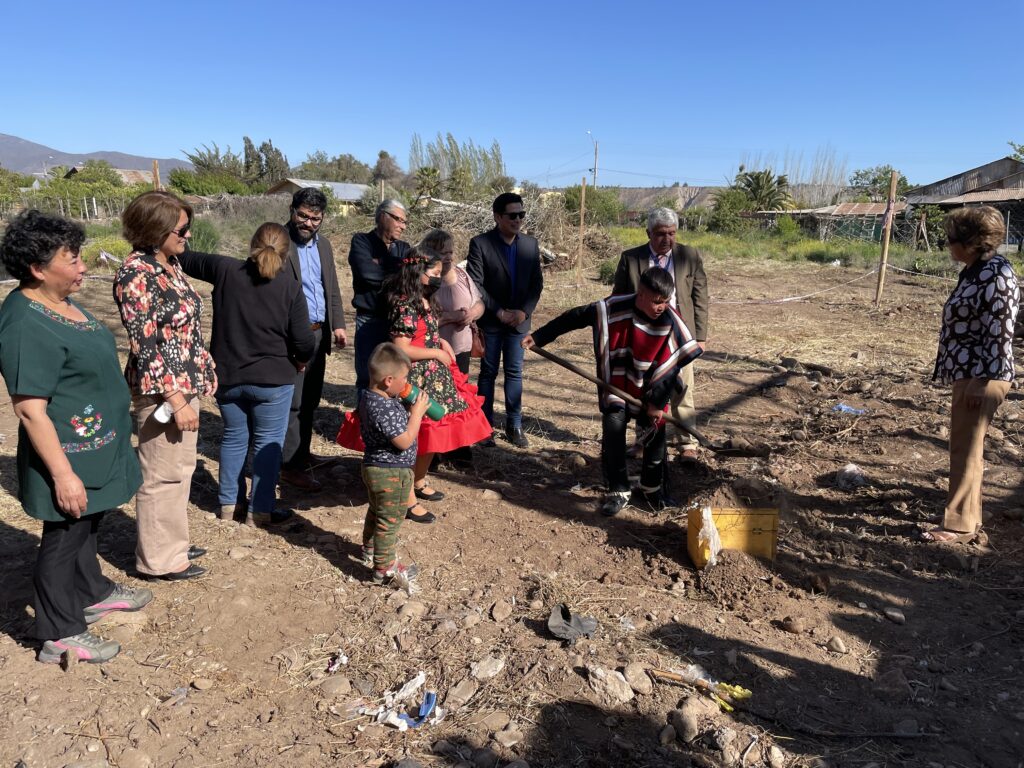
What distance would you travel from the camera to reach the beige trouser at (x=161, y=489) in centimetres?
312

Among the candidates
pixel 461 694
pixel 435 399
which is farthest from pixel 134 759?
pixel 435 399

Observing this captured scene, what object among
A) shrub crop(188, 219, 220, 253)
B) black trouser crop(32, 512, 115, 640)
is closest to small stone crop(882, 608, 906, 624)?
black trouser crop(32, 512, 115, 640)

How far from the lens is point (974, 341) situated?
3.75 meters

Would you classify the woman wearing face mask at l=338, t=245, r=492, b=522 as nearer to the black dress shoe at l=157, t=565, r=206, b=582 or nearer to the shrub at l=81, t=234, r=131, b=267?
the black dress shoe at l=157, t=565, r=206, b=582

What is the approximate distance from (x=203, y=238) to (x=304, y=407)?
43.5 ft

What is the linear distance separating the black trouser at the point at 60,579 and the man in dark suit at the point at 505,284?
2.91 m

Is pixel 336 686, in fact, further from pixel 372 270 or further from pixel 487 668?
pixel 372 270

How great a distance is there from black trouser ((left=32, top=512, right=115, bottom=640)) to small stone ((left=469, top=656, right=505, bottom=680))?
152 cm

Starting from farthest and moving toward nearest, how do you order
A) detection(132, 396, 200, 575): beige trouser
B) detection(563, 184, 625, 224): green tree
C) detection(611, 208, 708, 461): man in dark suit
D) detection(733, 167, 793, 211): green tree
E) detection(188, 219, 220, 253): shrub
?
1. detection(733, 167, 793, 211): green tree
2. detection(563, 184, 625, 224): green tree
3. detection(188, 219, 220, 253): shrub
4. detection(611, 208, 708, 461): man in dark suit
5. detection(132, 396, 200, 575): beige trouser

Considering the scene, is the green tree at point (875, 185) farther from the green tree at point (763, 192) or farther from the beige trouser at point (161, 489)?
the beige trouser at point (161, 489)

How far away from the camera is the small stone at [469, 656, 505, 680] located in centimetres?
279

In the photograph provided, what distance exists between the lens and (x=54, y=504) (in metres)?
2.58

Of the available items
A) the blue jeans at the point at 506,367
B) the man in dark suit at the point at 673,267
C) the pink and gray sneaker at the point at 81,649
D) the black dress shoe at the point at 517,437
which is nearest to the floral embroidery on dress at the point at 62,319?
the pink and gray sneaker at the point at 81,649

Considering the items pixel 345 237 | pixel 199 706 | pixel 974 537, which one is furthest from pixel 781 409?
pixel 345 237
